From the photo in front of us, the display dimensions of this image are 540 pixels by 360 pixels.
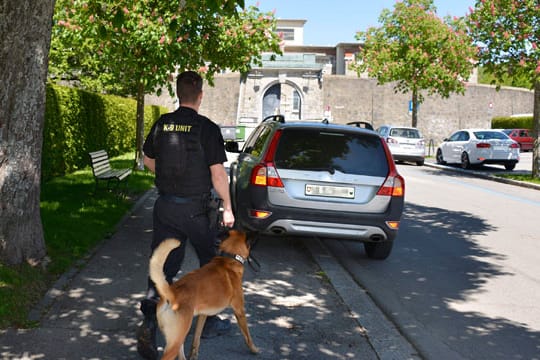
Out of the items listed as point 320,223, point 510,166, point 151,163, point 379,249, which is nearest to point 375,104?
point 510,166

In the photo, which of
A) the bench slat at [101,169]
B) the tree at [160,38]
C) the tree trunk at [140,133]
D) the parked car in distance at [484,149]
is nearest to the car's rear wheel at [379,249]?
the bench slat at [101,169]

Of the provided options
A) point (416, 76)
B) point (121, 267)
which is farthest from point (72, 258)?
point (416, 76)

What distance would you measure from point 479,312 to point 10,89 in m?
4.80

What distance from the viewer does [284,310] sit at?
202 inches

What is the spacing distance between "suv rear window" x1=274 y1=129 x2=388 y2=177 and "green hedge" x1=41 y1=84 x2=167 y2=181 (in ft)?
23.0

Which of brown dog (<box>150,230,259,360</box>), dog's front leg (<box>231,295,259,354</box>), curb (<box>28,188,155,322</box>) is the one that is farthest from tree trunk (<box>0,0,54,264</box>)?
dog's front leg (<box>231,295,259,354</box>)

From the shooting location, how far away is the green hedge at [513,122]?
46.9 metres

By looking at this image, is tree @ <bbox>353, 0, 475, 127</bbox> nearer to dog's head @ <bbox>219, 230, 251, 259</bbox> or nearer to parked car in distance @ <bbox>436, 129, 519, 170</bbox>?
parked car in distance @ <bbox>436, 129, 519, 170</bbox>

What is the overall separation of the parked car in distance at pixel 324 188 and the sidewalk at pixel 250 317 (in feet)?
1.74

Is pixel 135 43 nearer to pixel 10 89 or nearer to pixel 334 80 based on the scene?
pixel 10 89

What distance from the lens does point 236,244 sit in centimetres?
403

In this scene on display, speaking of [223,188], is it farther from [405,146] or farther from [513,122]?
[513,122]

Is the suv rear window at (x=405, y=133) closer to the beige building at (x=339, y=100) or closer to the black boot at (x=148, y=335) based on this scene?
the black boot at (x=148, y=335)

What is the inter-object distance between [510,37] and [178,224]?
1694cm
